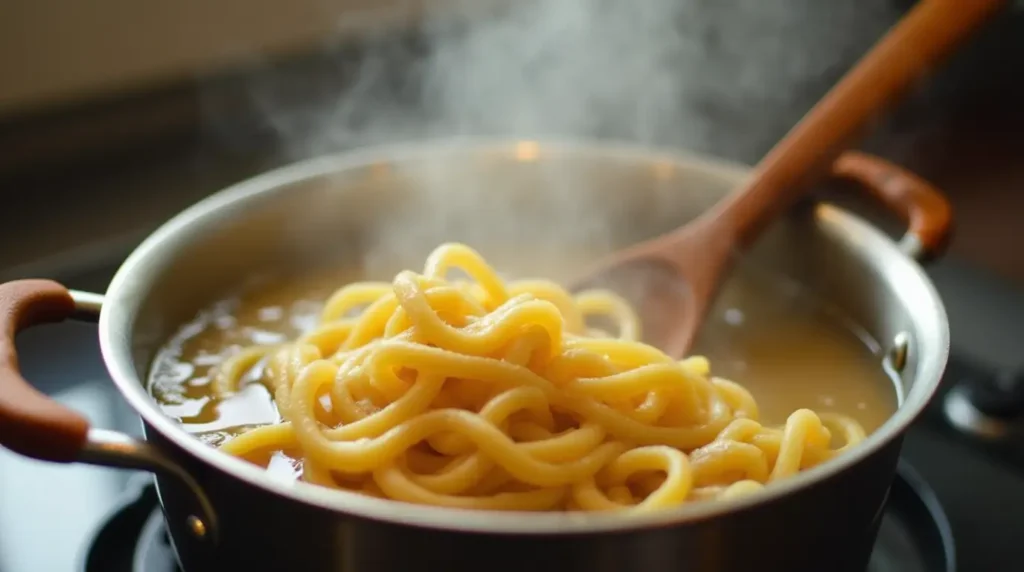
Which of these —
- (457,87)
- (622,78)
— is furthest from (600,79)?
(457,87)

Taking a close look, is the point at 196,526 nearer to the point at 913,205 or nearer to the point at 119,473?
the point at 119,473

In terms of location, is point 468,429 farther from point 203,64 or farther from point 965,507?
point 203,64

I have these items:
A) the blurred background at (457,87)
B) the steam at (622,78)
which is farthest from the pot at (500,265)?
the steam at (622,78)

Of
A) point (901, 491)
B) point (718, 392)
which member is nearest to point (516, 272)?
point (718, 392)

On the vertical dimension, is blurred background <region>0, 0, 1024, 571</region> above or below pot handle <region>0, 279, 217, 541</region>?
below

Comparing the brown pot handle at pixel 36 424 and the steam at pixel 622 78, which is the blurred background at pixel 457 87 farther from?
the brown pot handle at pixel 36 424

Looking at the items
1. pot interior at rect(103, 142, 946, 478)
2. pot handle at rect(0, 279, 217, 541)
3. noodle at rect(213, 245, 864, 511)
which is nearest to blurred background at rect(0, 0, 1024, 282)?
pot interior at rect(103, 142, 946, 478)

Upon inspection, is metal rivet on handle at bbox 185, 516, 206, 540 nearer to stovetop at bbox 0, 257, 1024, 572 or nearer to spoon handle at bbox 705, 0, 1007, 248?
stovetop at bbox 0, 257, 1024, 572

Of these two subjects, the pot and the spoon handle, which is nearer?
the pot
